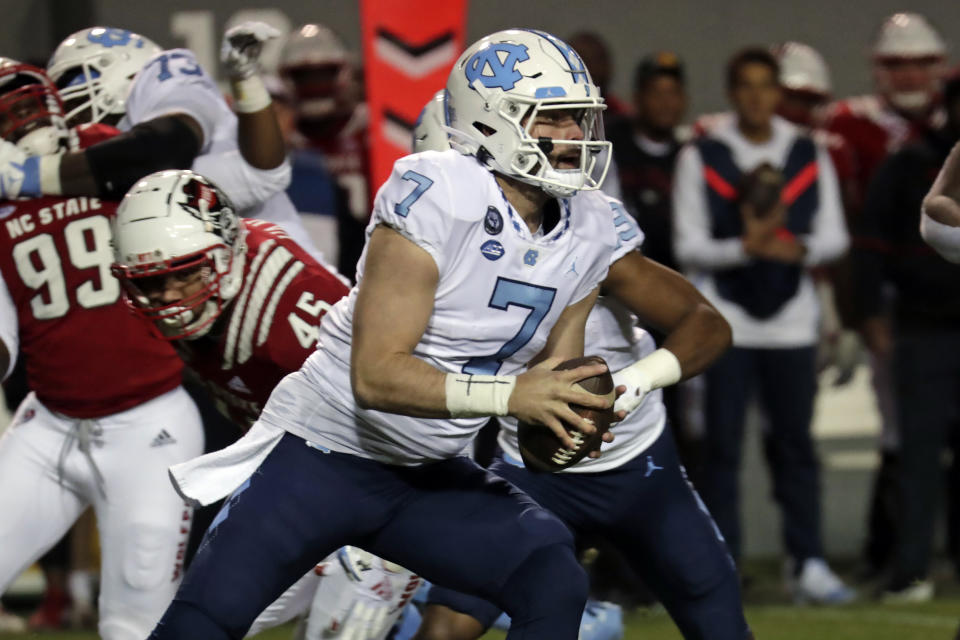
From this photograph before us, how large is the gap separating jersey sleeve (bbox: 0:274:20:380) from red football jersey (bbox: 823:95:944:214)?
3.55 m

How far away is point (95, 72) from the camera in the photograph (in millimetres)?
4246

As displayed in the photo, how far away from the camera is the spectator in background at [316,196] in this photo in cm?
561

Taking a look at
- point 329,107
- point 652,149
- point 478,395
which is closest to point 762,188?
point 652,149

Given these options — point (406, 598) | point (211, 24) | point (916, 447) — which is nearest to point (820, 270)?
point (916, 447)

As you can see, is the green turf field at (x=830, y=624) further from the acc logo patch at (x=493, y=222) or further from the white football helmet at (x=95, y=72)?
the acc logo patch at (x=493, y=222)

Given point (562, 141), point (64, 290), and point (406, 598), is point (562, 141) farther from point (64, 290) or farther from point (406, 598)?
point (64, 290)

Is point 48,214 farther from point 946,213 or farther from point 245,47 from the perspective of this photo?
point 946,213

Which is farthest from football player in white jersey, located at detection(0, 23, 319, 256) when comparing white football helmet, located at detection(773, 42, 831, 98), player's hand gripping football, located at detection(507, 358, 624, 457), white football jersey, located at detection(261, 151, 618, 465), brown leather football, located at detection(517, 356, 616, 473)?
white football helmet, located at detection(773, 42, 831, 98)

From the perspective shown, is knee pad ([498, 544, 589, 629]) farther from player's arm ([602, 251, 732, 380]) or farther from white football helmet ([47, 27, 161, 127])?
white football helmet ([47, 27, 161, 127])

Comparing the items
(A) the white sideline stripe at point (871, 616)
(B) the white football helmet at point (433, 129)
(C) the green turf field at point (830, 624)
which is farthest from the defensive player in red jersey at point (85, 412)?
(A) the white sideline stripe at point (871, 616)

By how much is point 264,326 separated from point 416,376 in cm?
72

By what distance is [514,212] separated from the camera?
3.10 m

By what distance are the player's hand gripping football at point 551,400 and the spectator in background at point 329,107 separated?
3.38m

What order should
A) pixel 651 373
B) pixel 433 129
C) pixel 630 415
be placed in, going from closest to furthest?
1. pixel 651 373
2. pixel 630 415
3. pixel 433 129
